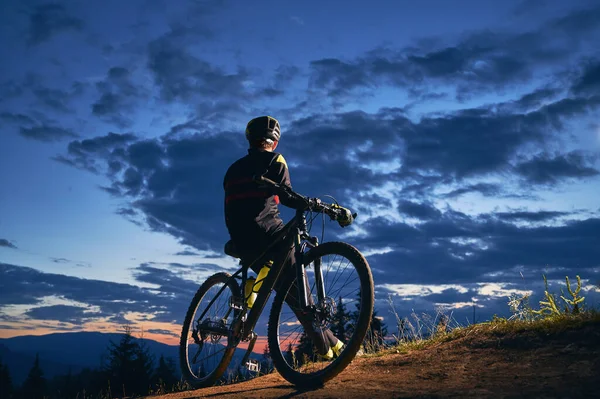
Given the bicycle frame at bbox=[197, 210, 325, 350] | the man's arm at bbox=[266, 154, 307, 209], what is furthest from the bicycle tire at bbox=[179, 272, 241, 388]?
the man's arm at bbox=[266, 154, 307, 209]

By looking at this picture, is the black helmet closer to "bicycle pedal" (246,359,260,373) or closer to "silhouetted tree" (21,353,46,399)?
"bicycle pedal" (246,359,260,373)

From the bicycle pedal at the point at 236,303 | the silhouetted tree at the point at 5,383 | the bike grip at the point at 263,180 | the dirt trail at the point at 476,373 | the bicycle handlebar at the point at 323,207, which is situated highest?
the bike grip at the point at 263,180

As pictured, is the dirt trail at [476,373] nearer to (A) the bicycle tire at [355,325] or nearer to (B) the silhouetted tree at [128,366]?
(A) the bicycle tire at [355,325]

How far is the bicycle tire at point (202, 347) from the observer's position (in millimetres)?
7410

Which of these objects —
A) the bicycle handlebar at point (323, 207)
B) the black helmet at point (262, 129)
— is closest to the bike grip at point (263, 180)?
the bicycle handlebar at point (323, 207)

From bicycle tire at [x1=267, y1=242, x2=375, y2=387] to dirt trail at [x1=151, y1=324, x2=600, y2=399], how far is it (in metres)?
0.15

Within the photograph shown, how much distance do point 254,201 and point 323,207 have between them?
36.5 inches

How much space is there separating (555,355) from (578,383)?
1.06 m

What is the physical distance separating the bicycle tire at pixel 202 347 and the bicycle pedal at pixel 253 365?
0.68 m

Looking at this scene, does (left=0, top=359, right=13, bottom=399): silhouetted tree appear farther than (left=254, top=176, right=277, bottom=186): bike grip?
Yes

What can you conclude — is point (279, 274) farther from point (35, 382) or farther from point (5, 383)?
point (5, 383)

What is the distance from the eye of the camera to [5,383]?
181 ft

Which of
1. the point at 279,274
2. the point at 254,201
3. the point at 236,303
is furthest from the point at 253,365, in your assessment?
the point at 254,201

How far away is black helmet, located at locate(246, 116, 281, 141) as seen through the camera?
672cm
